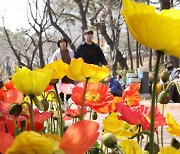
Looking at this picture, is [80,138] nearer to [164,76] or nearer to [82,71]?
[82,71]

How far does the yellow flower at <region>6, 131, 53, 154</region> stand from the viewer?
15.5 inches

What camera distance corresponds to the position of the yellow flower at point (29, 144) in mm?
394

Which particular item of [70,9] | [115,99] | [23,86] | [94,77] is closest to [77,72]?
[94,77]

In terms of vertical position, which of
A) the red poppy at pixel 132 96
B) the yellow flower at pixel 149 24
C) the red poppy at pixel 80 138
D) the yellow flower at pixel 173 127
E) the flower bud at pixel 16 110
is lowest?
the red poppy at pixel 132 96

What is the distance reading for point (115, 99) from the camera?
103 centimetres

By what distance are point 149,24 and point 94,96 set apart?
18.2 inches

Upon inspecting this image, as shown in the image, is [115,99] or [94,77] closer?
[94,77]

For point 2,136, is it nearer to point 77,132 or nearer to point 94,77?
point 77,132

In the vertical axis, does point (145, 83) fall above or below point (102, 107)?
below

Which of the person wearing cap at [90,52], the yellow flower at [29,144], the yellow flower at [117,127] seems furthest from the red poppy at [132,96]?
the person wearing cap at [90,52]

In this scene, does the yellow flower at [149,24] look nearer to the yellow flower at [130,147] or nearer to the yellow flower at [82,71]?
the yellow flower at [130,147]

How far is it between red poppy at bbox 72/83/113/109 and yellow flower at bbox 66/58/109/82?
0.08 meters

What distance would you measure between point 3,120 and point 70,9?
26.0 meters

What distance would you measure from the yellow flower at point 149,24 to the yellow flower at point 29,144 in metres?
0.16
